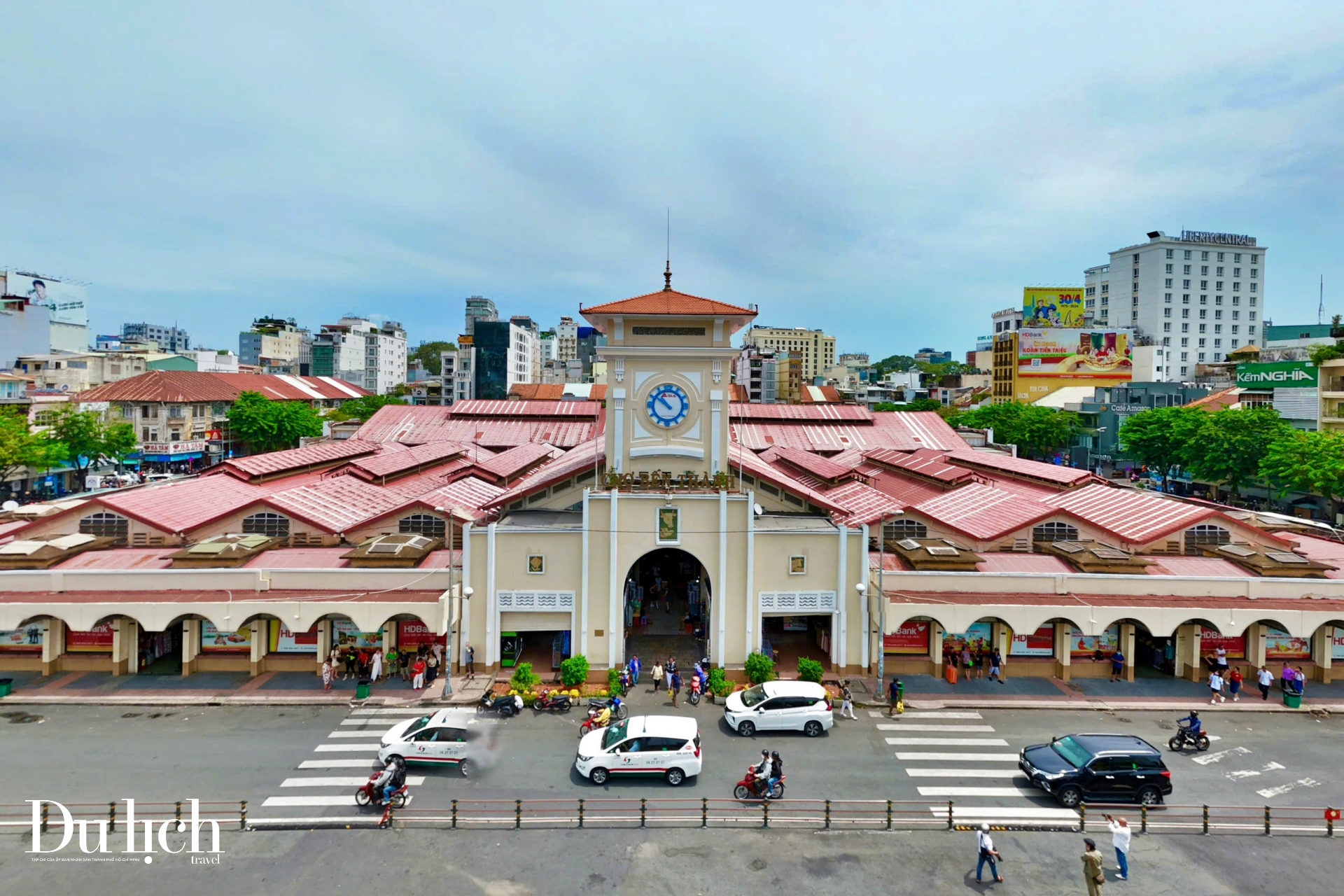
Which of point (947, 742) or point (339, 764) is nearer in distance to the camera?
point (339, 764)

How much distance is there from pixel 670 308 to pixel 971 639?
20757mm

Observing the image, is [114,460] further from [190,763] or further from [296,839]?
[296,839]

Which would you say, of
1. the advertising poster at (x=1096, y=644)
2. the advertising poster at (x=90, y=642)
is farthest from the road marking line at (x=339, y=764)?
the advertising poster at (x=1096, y=644)

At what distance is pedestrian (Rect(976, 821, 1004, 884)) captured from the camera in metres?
17.7

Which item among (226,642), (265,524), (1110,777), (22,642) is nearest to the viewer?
(1110,777)

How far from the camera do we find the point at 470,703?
94.7 feet

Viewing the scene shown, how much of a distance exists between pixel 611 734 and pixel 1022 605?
18418mm

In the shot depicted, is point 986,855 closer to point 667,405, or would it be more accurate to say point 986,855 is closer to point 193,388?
point 667,405

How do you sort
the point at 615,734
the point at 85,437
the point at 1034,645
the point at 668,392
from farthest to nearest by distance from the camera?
the point at 85,437 < the point at 668,392 < the point at 1034,645 < the point at 615,734

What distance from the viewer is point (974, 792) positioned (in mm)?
22547

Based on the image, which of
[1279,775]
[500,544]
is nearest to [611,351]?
[500,544]

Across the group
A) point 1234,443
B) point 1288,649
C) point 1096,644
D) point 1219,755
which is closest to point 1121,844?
point 1219,755

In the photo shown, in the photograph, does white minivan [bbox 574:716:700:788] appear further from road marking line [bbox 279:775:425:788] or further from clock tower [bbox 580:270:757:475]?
clock tower [bbox 580:270:757:475]

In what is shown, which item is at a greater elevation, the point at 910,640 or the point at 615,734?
the point at 910,640
